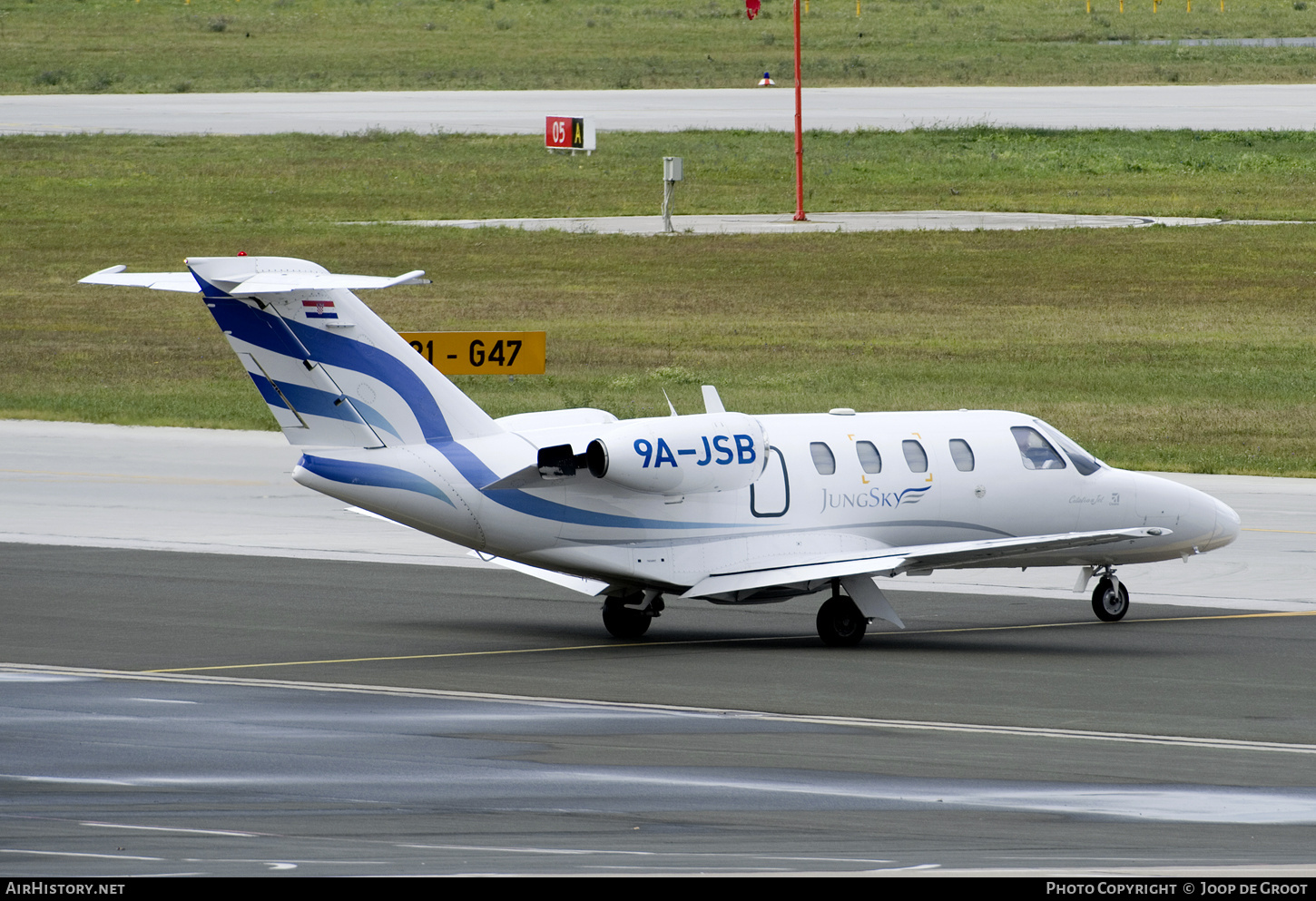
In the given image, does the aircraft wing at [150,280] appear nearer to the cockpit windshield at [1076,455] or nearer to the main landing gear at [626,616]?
the main landing gear at [626,616]

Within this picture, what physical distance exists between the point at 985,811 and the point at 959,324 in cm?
3592

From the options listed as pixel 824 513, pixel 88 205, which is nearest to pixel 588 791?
pixel 824 513

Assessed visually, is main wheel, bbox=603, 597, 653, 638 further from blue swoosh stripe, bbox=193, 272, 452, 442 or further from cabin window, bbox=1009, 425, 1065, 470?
cabin window, bbox=1009, 425, 1065, 470

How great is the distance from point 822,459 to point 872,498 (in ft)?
2.13

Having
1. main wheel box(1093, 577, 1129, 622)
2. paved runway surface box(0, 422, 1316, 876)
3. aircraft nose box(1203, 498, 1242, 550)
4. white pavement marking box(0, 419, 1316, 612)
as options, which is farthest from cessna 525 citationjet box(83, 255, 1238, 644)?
white pavement marking box(0, 419, 1316, 612)

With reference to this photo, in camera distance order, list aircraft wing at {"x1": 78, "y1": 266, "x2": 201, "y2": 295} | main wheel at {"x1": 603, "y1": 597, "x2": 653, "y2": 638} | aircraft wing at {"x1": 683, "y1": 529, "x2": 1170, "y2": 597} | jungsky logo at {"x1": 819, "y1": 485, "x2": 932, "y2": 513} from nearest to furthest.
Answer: aircraft wing at {"x1": 78, "y1": 266, "x2": 201, "y2": 295}, aircraft wing at {"x1": 683, "y1": 529, "x2": 1170, "y2": 597}, jungsky logo at {"x1": 819, "y1": 485, "x2": 932, "y2": 513}, main wheel at {"x1": 603, "y1": 597, "x2": 653, "y2": 638}

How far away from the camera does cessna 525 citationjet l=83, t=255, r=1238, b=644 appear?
64.4 ft

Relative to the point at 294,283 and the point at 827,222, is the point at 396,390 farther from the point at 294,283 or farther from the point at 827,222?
the point at 827,222

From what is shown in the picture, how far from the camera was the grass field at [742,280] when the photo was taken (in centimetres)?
3909

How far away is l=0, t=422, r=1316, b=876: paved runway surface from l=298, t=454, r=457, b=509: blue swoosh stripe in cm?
164

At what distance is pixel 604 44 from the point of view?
120 m

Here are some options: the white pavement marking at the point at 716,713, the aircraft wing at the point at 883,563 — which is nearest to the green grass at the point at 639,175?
the aircraft wing at the point at 883,563

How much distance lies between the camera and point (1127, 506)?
73.7 feet

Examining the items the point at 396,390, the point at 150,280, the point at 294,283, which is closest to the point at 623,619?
the point at 396,390
